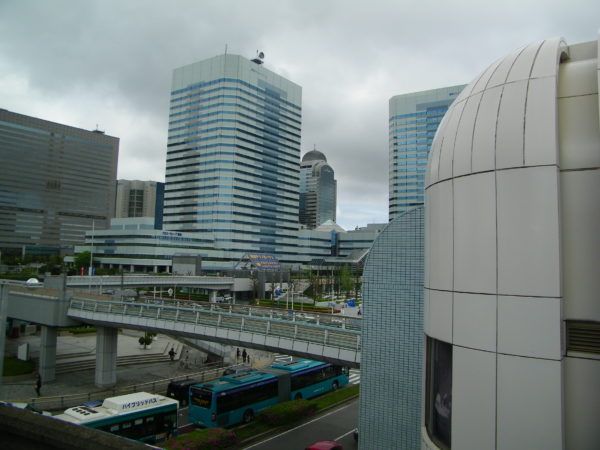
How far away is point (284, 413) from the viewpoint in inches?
1001

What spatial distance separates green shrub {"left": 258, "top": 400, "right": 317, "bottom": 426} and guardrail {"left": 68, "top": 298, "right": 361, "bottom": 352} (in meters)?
5.42

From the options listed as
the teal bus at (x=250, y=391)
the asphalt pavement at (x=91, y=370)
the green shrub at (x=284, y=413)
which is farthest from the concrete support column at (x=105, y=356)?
the green shrub at (x=284, y=413)

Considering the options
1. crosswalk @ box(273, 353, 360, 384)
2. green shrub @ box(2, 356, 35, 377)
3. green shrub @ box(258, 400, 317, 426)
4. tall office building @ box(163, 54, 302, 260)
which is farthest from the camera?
tall office building @ box(163, 54, 302, 260)

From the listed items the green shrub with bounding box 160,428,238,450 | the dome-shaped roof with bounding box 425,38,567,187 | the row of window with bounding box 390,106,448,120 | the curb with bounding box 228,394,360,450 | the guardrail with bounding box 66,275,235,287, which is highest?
the row of window with bounding box 390,106,448,120

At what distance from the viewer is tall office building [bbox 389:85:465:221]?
15838 cm

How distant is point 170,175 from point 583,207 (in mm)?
157311

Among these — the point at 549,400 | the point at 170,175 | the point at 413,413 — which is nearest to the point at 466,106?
the point at 549,400

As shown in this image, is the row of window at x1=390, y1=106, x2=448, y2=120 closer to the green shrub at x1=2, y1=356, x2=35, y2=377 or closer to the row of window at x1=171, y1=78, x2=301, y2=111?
the row of window at x1=171, y1=78, x2=301, y2=111

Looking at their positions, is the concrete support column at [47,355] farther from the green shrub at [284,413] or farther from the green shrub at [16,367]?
the green shrub at [284,413]

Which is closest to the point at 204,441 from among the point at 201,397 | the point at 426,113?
the point at 201,397

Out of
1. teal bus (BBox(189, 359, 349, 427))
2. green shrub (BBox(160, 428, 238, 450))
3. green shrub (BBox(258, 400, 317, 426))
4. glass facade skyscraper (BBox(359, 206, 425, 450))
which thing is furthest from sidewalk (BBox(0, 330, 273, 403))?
glass facade skyscraper (BBox(359, 206, 425, 450))

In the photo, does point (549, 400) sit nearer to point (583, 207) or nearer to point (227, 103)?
point (583, 207)

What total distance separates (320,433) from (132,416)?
416 inches

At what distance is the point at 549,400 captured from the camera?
658 centimetres
